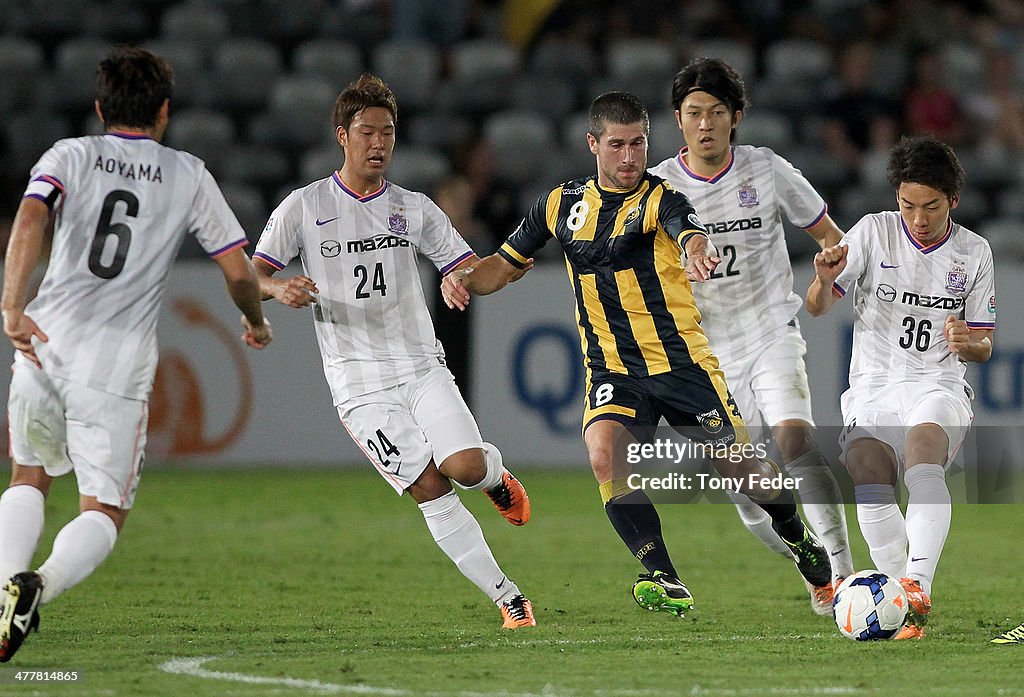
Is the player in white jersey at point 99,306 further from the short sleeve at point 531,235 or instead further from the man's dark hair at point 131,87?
the short sleeve at point 531,235

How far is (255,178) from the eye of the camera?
14.6m

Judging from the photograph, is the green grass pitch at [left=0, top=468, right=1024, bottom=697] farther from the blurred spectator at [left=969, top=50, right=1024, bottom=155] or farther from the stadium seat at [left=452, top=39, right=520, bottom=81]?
the stadium seat at [left=452, top=39, right=520, bottom=81]

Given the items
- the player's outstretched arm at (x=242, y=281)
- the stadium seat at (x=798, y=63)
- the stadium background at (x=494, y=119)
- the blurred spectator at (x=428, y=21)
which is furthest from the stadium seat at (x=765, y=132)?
the player's outstretched arm at (x=242, y=281)

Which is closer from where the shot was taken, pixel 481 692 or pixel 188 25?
pixel 481 692

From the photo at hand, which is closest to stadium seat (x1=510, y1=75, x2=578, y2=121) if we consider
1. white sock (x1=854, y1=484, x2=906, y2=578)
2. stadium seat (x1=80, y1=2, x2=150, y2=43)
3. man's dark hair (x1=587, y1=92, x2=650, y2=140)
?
stadium seat (x1=80, y1=2, x2=150, y2=43)

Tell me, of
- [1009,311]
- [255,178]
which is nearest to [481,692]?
[1009,311]

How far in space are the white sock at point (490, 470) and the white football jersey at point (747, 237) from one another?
1.28 meters

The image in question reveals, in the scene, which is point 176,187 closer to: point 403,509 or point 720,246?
point 720,246

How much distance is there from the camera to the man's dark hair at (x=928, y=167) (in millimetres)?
6137

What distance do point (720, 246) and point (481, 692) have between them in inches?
118

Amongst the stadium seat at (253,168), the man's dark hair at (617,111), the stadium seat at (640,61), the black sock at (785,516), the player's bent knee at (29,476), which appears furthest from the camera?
the stadium seat at (640,61)

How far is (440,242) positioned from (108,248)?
1772 mm

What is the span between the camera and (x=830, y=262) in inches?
245

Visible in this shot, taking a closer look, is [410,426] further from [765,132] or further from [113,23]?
[113,23]
